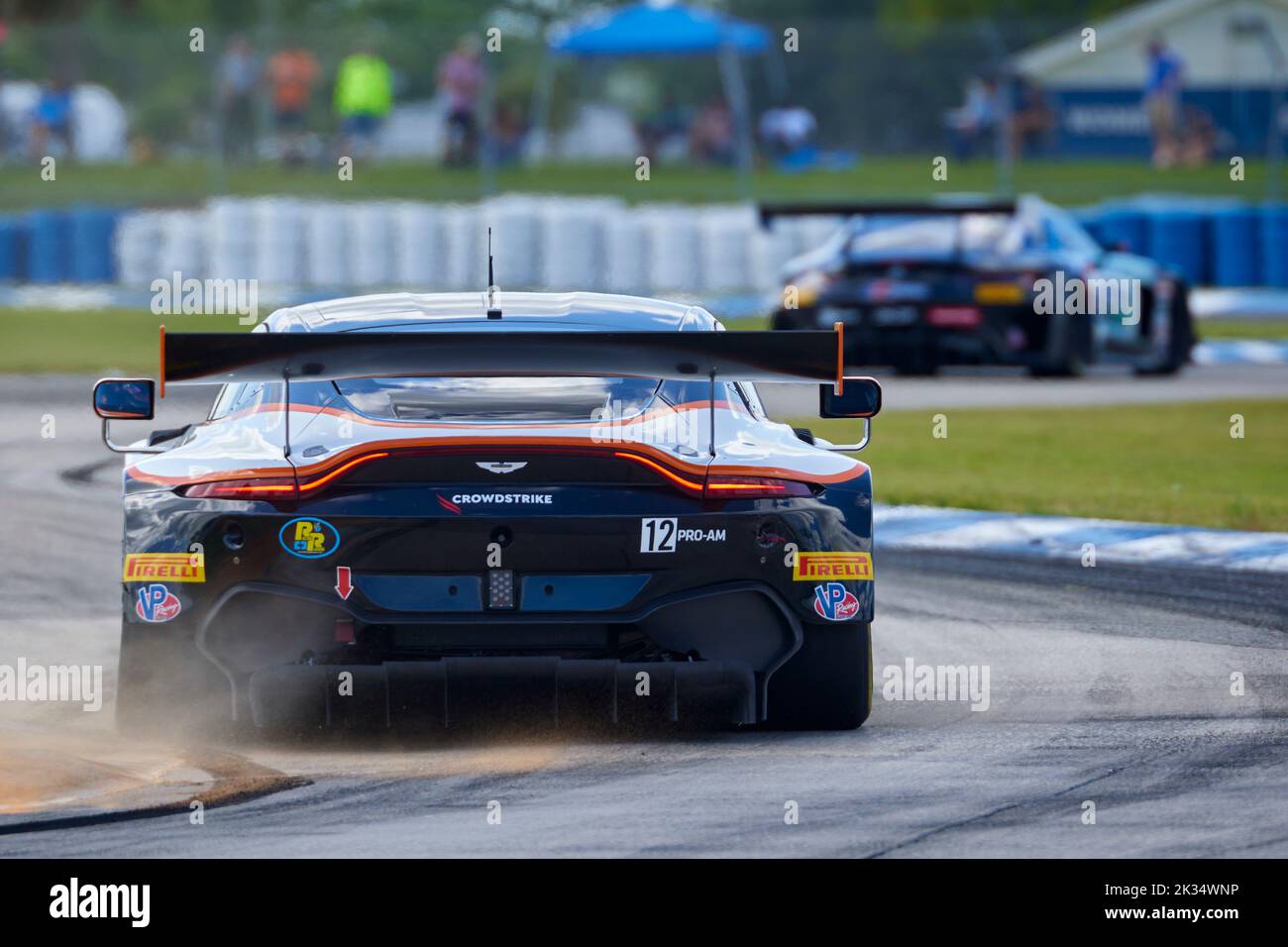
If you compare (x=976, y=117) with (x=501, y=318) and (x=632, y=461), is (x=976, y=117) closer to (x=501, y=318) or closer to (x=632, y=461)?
(x=501, y=318)

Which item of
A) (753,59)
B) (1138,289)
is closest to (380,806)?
(1138,289)

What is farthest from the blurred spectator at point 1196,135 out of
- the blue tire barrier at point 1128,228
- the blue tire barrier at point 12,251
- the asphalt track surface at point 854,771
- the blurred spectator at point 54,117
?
the asphalt track surface at point 854,771

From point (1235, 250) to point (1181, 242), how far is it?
0.58m

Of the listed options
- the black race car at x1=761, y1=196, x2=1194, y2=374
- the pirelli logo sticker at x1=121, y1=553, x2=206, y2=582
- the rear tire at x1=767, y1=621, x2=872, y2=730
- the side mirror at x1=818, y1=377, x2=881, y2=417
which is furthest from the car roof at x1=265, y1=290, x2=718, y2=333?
the black race car at x1=761, y1=196, x2=1194, y2=374

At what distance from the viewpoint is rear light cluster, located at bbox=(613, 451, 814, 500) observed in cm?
631

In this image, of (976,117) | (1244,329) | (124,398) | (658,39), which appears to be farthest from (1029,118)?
(124,398)

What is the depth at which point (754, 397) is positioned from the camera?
7387 mm

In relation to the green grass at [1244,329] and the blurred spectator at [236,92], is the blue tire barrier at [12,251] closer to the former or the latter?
the blurred spectator at [236,92]

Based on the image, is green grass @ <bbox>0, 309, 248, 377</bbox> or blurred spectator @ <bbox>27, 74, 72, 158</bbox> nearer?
green grass @ <bbox>0, 309, 248, 377</bbox>

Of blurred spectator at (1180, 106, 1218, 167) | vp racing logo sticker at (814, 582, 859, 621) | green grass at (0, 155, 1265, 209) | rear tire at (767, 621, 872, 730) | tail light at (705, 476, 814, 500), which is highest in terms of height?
blurred spectator at (1180, 106, 1218, 167)

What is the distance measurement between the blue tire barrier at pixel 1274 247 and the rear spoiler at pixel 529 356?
18857 mm

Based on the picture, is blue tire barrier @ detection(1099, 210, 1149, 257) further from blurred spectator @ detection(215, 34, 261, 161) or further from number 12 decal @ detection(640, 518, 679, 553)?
number 12 decal @ detection(640, 518, 679, 553)

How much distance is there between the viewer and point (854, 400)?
7094mm

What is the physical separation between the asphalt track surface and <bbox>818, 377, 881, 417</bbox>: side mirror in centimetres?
86
